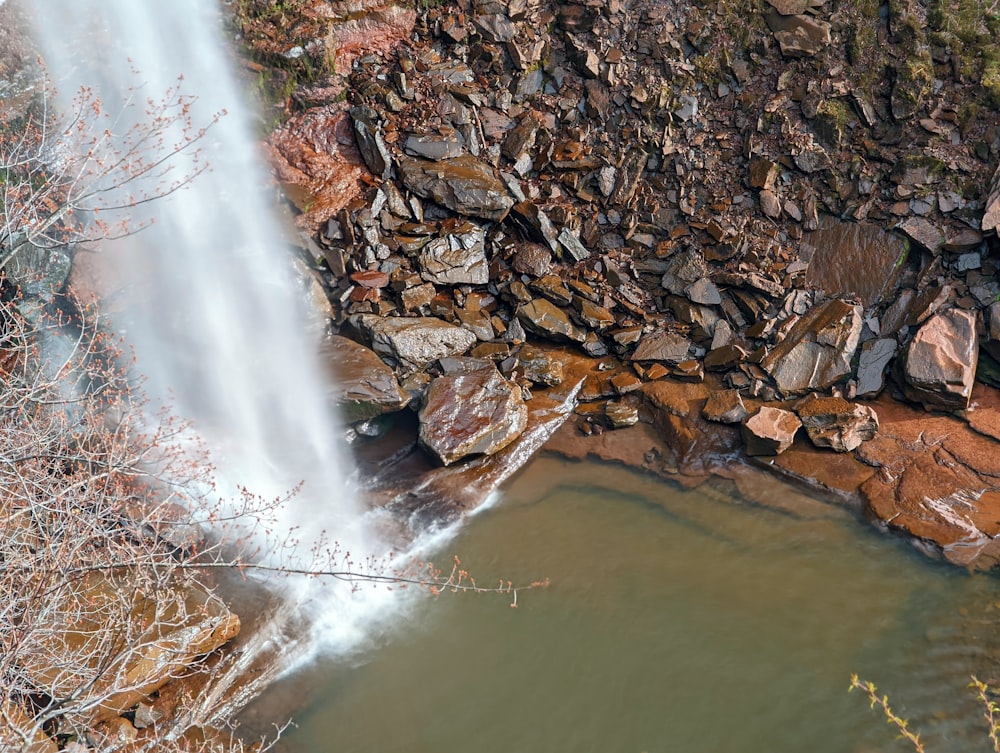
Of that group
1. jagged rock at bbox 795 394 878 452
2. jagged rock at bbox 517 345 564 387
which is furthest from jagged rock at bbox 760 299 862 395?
jagged rock at bbox 517 345 564 387

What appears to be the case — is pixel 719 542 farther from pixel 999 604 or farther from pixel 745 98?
pixel 745 98

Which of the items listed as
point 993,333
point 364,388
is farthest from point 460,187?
point 993,333

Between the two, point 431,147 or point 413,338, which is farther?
point 431,147

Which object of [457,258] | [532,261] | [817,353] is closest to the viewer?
[817,353]

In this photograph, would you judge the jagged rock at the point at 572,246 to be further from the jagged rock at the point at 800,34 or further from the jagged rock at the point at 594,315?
the jagged rock at the point at 800,34

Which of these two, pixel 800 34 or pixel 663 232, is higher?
pixel 800 34

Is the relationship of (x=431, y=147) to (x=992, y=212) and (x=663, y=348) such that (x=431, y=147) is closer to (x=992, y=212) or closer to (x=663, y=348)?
(x=663, y=348)
